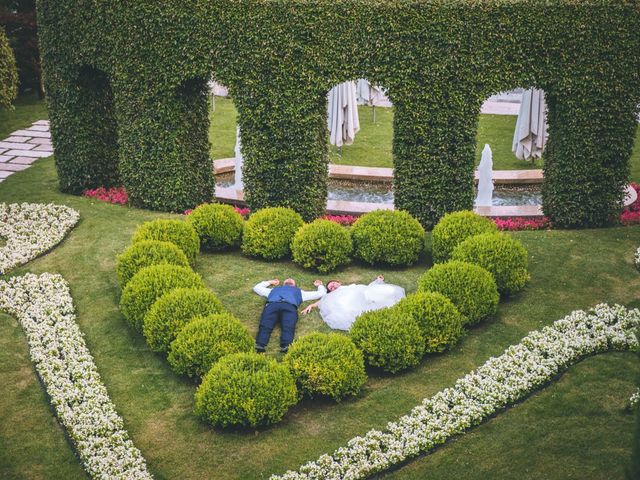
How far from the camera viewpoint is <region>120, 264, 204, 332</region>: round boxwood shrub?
39.1 feet

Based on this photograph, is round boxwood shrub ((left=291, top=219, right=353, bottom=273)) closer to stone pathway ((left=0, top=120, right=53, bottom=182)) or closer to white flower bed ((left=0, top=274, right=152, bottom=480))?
white flower bed ((left=0, top=274, right=152, bottom=480))

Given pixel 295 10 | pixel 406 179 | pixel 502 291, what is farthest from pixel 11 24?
pixel 502 291

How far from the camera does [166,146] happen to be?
16.6 m

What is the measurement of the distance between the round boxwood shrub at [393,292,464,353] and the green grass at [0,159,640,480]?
27cm

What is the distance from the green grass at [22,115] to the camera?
2448 centimetres

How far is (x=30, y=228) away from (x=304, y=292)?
6673 millimetres

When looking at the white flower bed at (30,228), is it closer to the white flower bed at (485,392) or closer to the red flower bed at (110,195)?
the red flower bed at (110,195)

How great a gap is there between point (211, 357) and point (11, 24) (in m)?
18.8

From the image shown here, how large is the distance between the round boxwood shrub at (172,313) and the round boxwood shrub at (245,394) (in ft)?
4.89

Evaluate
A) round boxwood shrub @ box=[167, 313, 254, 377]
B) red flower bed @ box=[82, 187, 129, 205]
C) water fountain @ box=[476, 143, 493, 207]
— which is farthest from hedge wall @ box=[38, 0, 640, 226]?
round boxwood shrub @ box=[167, 313, 254, 377]

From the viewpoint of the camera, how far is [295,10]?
1512 centimetres

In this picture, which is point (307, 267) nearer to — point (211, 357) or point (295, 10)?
point (211, 357)

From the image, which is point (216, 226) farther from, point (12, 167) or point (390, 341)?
point (12, 167)

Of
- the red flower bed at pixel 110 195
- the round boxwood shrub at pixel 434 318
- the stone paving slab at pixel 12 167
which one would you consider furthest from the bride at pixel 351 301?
the stone paving slab at pixel 12 167
